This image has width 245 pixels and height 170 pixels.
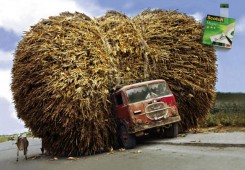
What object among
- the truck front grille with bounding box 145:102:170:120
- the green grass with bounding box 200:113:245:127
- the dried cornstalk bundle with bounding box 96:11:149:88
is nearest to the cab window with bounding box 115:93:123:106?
the dried cornstalk bundle with bounding box 96:11:149:88

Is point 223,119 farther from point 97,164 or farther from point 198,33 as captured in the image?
point 97,164

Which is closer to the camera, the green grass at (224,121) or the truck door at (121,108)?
the truck door at (121,108)

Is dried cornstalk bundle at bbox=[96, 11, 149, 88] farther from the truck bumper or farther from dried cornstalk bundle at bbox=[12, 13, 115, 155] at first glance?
the truck bumper

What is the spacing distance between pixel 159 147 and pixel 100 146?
2.09 m

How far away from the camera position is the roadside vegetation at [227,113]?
20.4m

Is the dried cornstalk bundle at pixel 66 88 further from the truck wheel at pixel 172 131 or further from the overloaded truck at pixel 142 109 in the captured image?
the truck wheel at pixel 172 131

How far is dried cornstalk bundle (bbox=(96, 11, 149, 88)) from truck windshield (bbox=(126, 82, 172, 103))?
704 millimetres

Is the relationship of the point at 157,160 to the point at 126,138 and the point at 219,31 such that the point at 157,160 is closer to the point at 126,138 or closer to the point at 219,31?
the point at 126,138

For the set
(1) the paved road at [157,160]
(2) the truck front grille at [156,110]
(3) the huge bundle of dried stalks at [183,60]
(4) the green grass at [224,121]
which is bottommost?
(1) the paved road at [157,160]

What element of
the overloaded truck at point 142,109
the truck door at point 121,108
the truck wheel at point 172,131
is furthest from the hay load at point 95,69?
the truck wheel at point 172,131

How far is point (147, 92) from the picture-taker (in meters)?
15.8

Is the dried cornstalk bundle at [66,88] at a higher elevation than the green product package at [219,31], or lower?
lower

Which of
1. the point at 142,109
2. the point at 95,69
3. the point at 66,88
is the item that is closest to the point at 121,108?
the point at 142,109

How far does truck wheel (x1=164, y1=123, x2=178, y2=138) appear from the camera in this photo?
16.3m
